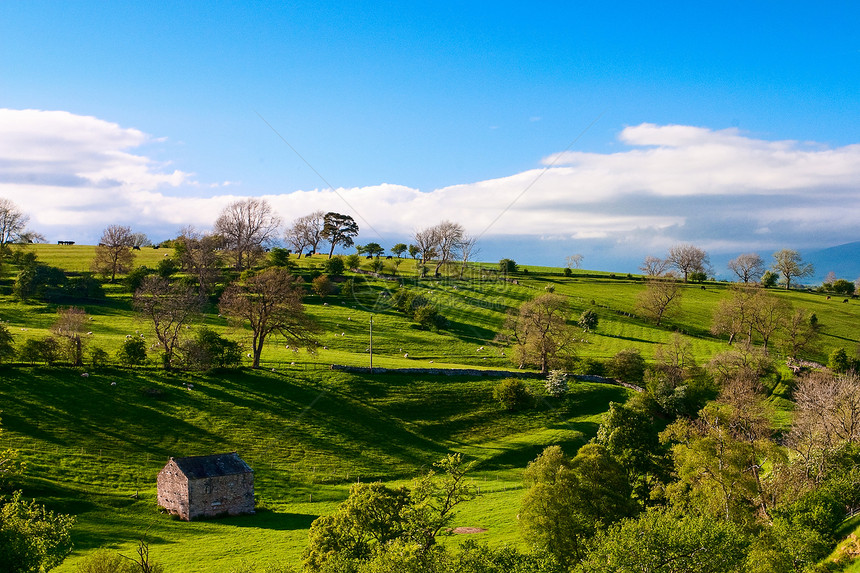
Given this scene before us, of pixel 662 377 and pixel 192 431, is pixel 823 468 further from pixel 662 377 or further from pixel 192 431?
pixel 192 431

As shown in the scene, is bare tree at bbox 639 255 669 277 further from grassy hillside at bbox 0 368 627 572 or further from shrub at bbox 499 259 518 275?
grassy hillside at bbox 0 368 627 572

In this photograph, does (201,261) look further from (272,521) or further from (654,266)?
(654,266)

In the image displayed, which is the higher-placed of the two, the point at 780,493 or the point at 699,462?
the point at 699,462

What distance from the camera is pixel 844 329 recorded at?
103m

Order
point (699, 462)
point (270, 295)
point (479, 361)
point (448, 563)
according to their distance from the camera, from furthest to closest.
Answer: point (479, 361) < point (270, 295) < point (699, 462) < point (448, 563)

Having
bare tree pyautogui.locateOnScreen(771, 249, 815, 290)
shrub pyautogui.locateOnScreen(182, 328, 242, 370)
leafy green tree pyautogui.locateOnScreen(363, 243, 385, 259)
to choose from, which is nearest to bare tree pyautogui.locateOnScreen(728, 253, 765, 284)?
bare tree pyautogui.locateOnScreen(771, 249, 815, 290)

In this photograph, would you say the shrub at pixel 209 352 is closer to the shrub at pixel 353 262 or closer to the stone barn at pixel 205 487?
the stone barn at pixel 205 487

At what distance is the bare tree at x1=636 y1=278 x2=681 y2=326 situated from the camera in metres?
106

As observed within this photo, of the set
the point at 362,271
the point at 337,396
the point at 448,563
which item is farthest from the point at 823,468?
the point at 362,271

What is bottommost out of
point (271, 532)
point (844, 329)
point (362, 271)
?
point (271, 532)

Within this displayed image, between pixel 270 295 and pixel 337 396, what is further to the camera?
pixel 270 295

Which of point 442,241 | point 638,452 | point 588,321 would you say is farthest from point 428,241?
point 638,452

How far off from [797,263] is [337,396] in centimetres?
12815

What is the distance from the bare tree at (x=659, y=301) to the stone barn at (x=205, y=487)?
3198 inches
